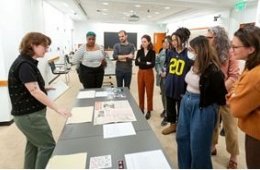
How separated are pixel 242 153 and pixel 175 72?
1.38m

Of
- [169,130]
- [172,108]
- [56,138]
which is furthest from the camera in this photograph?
[169,130]

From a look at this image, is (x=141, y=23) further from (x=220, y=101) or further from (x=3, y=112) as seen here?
(x=220, y=101)

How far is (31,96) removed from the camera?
5.14ft

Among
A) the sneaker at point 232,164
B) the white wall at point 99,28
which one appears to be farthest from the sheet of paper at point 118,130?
the white wall at point 99,28

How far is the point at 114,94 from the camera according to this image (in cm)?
244

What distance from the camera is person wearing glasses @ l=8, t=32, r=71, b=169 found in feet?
4.83

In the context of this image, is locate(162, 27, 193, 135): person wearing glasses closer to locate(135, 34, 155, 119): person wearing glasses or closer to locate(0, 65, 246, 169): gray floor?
locate(0, 65, 246, 169): gray floor

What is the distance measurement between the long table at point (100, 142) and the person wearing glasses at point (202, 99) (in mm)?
434

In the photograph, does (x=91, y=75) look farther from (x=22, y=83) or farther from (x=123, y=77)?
(x=22, y=83)

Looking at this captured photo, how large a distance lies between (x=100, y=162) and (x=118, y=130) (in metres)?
0.39

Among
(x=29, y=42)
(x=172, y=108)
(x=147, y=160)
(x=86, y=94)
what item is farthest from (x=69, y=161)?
(x=172, y=108)

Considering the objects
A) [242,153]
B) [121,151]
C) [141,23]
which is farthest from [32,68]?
[141,23]

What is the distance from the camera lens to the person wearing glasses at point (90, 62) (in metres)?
3.03

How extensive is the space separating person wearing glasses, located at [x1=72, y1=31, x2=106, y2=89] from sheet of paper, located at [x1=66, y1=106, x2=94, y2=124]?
125cm
